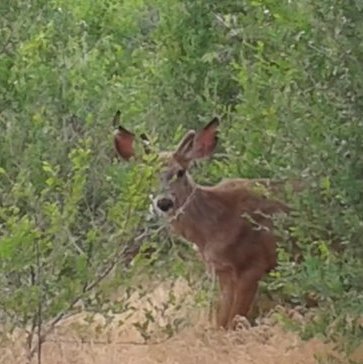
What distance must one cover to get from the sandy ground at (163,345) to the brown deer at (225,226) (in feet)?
1.19

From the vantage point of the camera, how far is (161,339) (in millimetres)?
9438

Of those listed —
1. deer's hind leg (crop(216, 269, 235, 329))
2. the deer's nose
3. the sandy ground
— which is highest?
the deer's nose

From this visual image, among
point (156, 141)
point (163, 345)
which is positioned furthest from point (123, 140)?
Result: point (163, 345)

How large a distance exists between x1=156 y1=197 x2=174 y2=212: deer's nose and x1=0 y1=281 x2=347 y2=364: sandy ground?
0.57m

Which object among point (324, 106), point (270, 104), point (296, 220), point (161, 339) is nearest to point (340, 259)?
point (296, 220)

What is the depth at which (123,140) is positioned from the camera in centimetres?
924

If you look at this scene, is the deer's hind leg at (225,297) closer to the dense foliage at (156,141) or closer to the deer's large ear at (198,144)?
the dense foliage at (156,141)

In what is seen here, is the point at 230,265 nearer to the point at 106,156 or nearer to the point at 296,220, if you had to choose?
the point at 106,156

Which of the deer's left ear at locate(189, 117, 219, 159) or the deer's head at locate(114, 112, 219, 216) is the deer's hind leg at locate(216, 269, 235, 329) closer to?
the deer's head at locate(114, 112, 219, 216)

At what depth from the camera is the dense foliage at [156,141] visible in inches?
292

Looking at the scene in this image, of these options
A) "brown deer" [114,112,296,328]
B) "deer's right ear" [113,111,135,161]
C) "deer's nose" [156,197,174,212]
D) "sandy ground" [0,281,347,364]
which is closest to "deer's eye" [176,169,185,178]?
"brown deer" [114,112,296,328]

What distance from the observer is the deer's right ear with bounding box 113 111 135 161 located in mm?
9219

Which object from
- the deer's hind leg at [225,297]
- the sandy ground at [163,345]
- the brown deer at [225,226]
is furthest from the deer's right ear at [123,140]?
the deer's hind leg at [225,297]

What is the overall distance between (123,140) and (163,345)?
126cm
